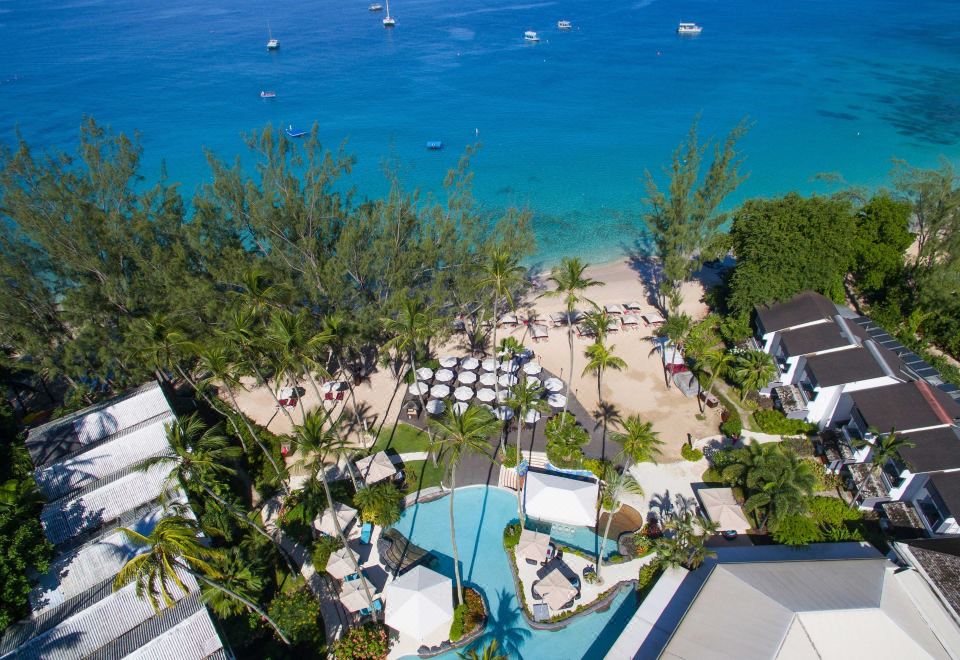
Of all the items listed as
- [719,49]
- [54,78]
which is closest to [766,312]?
[719,49]

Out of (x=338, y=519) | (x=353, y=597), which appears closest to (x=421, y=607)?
(x=353, y=597)

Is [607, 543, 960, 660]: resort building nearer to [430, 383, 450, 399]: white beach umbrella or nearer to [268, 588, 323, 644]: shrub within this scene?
[268, 588, 323, 644]: shrub

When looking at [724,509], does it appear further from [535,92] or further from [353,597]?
[535,92]

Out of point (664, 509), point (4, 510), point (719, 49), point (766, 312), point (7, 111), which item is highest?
point (719, 49)

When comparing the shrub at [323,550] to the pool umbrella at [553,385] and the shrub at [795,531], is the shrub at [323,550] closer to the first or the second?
the pool umbrella at [553,385]

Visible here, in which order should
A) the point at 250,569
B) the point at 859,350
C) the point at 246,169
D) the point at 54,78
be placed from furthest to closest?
the point at 54,78 < the point at 246,169 < the point at 859,350 < the point at 250,569

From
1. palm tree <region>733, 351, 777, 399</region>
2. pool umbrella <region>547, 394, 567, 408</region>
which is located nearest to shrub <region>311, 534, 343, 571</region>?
pool umbrella <region>547, 394, 567, 408</region>

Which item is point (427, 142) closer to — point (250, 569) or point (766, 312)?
point (766, 312)
